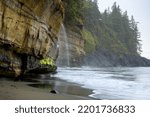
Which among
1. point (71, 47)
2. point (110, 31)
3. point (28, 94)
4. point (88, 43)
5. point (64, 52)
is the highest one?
point (110, 31)

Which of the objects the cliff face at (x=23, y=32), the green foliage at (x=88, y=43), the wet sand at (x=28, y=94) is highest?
the green foliage at (x=88, y=43)

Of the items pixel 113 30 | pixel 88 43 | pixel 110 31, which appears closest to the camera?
pixel 88 43

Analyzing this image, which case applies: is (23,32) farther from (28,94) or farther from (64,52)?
(64,52)

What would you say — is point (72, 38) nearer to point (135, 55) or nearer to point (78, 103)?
point (78, 103)

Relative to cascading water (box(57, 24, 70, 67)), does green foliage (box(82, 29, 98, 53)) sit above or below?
above

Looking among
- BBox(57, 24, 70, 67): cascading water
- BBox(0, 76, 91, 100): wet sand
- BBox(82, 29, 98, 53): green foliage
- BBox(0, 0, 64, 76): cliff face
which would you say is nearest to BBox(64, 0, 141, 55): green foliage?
BBox(82, 29, 98, 53): green foliage

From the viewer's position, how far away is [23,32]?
46.3 feet

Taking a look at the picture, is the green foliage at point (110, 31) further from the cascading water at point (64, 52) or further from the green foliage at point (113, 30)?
the cascading water at point (64, 52)

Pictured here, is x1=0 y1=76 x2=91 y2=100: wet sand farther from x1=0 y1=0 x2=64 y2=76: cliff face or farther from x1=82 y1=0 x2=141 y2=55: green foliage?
x1=82 y1=0 x2=141 y2=55: green foliage

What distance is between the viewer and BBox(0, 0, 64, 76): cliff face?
1267cm

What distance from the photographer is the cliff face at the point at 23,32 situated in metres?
12.7

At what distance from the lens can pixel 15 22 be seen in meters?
13.3

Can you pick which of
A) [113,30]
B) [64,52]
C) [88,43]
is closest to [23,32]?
[64,52]

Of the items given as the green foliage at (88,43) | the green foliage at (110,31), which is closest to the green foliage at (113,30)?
the green foliage at (110,31)
